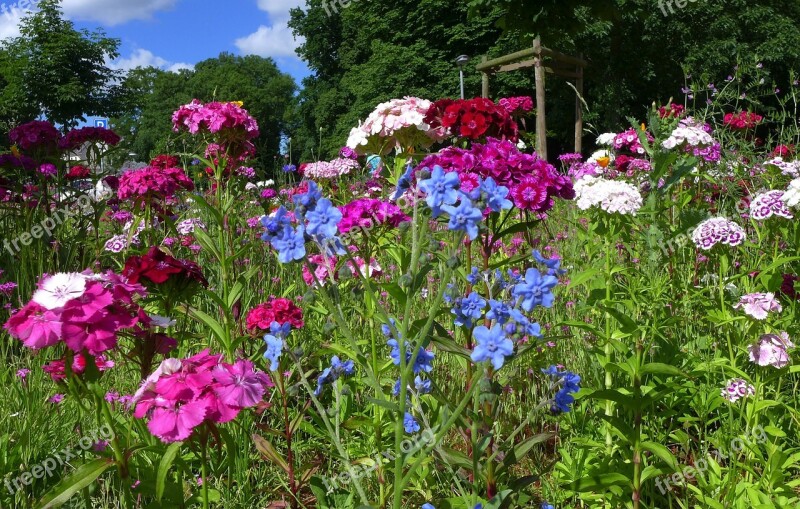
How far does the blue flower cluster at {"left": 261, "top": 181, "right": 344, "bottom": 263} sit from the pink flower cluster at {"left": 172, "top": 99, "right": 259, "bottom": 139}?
2175 millimetres

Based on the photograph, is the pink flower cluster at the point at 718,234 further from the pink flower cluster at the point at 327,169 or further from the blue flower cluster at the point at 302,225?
the pink flower cluster at the point at 327,169

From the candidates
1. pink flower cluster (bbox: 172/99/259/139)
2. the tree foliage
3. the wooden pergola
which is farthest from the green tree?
pink flower cluster (bbox: 172/99/259/139)

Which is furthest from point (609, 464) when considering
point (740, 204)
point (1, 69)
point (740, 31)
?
point (1, 69)

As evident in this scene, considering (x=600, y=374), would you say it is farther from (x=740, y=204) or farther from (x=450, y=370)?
(x=740, y=204)

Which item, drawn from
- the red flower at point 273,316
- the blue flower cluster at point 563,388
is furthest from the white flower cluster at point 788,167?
the red flower at point 273,316

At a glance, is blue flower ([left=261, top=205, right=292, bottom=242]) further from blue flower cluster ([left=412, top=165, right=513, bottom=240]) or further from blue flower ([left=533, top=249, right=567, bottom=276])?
blue flower ([left=533, top=249, right=567, bottom=276])

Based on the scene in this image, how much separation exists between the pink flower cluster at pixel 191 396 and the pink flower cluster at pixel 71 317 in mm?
166

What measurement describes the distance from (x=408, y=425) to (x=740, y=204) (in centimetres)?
343

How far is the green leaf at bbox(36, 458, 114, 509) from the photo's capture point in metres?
1.50

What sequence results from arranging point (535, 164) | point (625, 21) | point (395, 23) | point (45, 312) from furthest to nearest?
1. point (395, 23)
2. point (625, 21)
3. point (535, 164)
4. point (45, 312)

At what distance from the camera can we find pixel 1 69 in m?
28.0

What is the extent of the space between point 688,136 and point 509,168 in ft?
5.70

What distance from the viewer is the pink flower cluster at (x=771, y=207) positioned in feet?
8.53

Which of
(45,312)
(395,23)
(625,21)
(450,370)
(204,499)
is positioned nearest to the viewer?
(45,312)
